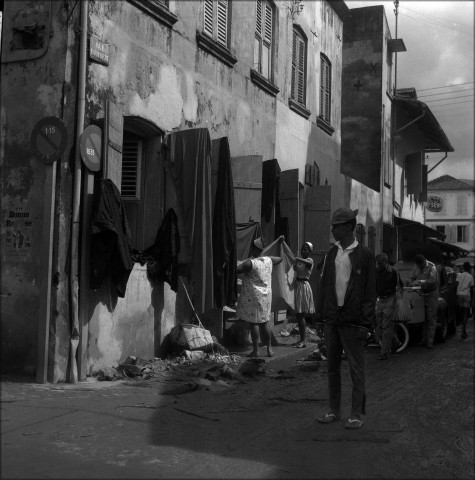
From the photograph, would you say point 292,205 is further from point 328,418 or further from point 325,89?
point 328,418

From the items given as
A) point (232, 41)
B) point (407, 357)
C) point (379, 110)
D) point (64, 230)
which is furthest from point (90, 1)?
point (379, 110)

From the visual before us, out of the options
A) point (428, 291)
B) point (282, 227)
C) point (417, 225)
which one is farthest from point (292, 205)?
point (417, 225)

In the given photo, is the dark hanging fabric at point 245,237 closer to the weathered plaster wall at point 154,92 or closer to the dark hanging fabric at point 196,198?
the weathered plaster wall at point 154,92

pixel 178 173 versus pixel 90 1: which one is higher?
pixel 90 1

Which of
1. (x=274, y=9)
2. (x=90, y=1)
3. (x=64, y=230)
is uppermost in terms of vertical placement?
(x=274, y=9)

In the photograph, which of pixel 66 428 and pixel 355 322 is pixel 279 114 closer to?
pixel 355 322

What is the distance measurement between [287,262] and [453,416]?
19.2 feet

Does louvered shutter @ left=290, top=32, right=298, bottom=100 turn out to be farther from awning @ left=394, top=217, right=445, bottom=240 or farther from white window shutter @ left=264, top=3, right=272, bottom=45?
awning @ left=394, top=217, right=445, bottom=240

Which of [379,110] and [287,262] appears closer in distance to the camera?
[287,262]

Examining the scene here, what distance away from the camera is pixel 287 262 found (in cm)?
1262

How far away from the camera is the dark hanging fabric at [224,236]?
411 inches

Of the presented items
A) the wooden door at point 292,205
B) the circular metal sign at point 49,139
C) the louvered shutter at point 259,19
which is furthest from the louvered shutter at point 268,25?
the circular metal sign at point 49,139

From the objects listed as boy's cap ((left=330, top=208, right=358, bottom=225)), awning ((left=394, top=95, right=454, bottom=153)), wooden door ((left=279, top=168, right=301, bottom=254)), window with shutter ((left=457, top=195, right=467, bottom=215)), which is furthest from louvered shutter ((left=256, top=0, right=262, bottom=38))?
window with shutter ((left=457, top=195, right=467, bottom=215))

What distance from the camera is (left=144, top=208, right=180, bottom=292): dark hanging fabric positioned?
384 inches
